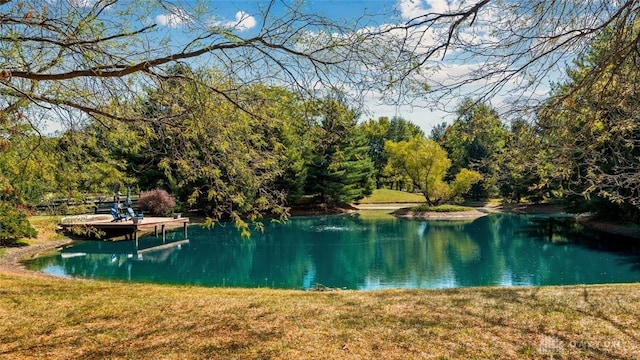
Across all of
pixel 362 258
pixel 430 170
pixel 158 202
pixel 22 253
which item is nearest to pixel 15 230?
pixel 22 253

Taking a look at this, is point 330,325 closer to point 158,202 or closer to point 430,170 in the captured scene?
point 158,202

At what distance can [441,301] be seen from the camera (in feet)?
17.7

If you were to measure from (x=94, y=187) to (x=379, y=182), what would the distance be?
47.1 m

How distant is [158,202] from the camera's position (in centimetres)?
2505

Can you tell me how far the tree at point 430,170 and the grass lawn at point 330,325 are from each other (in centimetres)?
2627

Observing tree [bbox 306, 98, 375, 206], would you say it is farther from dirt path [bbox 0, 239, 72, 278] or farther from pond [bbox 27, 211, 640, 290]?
dirt path [bbox 0, 239, 72, 278]

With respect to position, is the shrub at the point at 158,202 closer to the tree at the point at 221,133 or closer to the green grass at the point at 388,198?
the green grass at the point at 388,198

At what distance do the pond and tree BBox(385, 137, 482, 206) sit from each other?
832 cm

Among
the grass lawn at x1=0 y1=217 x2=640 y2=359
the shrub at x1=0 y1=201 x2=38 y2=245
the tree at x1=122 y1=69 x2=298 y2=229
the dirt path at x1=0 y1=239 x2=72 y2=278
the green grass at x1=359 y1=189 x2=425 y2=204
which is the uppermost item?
the tree at x1=122 y1=69 x2=298 y2=229

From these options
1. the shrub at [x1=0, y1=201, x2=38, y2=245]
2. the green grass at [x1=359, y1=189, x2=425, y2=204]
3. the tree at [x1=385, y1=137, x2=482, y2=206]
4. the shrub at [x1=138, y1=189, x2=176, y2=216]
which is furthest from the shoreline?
the shrub at [x1=138, y1=189, x2=176, y2=216]

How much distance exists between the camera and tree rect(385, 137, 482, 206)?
31.9 m

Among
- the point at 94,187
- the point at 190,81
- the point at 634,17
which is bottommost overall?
the point at 94,187

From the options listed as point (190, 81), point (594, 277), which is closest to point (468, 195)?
point (594, 277)

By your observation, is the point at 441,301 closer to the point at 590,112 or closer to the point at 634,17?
the point at 590,112
